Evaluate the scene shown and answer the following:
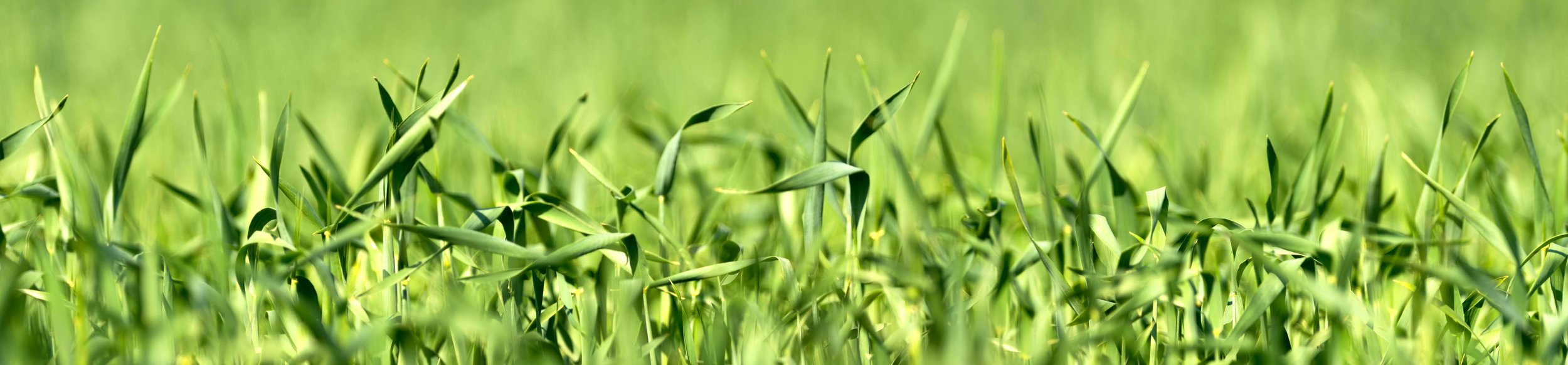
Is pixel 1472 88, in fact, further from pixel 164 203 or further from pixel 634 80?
pixel 164 203

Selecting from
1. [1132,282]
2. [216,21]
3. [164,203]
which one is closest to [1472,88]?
[1132,282]

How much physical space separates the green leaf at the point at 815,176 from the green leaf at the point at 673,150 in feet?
0.39

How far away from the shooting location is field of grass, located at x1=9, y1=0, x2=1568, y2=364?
809 mm

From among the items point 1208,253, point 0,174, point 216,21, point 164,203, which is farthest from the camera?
point 216,21

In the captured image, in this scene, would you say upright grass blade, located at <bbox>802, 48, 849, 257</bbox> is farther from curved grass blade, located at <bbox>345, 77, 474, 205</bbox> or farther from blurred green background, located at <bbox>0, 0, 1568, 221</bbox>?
blurred green background, located at <bbox>0, 0, 1568, 221</bbox>

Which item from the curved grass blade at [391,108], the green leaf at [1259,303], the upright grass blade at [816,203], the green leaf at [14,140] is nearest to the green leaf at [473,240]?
the curved grass blade at [391,108]

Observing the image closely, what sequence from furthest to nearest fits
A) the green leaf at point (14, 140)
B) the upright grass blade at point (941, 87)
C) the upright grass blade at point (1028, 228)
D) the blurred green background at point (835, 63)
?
1. the blurred green background at point (835, 63)
2. the upright grass blade at point (941, 87)
3. the green leaf at point (14, 140)
4. the upright grass blade at point (1028, 228)

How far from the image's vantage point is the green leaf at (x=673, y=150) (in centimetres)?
94

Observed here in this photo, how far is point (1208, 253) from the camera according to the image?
3.99 feet

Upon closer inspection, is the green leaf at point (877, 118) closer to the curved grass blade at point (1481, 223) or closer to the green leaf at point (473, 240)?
the green leaf at point (473, 240)

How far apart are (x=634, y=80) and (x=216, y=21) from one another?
1242 millimetres

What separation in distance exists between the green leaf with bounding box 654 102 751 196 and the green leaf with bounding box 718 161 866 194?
118 millimetres

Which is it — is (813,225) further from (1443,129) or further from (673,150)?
→ (1443,129)

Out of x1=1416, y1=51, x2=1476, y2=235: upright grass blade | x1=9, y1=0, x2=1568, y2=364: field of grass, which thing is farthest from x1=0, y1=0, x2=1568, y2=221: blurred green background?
x1=1416, y1=51, x2=1476, y2=235: upright grass blade
